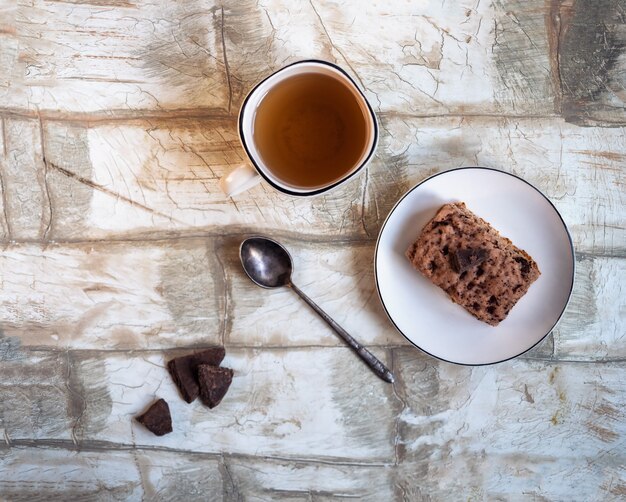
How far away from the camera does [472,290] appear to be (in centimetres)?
123

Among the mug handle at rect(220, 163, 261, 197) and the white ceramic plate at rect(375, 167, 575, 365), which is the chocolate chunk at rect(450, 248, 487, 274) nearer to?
the white ceramic plate at rect(375, 167, 575, 365)

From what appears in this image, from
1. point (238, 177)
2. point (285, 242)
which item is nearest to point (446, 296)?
point (285, 242)

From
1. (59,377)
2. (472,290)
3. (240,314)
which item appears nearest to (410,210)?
(472,290)

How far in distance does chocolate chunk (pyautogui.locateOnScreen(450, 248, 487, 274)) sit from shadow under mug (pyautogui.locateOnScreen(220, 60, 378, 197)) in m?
0.33

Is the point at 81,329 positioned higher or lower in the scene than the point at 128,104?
lower

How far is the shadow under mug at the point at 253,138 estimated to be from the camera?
1058mm

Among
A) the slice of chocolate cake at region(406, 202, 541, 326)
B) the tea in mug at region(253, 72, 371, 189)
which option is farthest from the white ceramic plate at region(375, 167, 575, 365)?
the tea in mug at region(253, 72, 371, 189)

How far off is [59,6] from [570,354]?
1.61 meters

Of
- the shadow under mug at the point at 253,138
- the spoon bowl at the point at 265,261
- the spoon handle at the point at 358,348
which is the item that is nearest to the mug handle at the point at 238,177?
the shadow under mug at the point at 253,138

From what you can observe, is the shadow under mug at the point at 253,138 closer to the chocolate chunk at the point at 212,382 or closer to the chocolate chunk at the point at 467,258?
the chocolate chunk at the point at 467,258

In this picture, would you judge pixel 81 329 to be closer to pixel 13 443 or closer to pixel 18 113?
pixel 13 443

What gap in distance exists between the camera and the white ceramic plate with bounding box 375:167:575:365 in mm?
1253

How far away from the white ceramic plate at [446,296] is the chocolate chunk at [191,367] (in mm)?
459

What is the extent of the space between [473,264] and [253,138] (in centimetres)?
58
